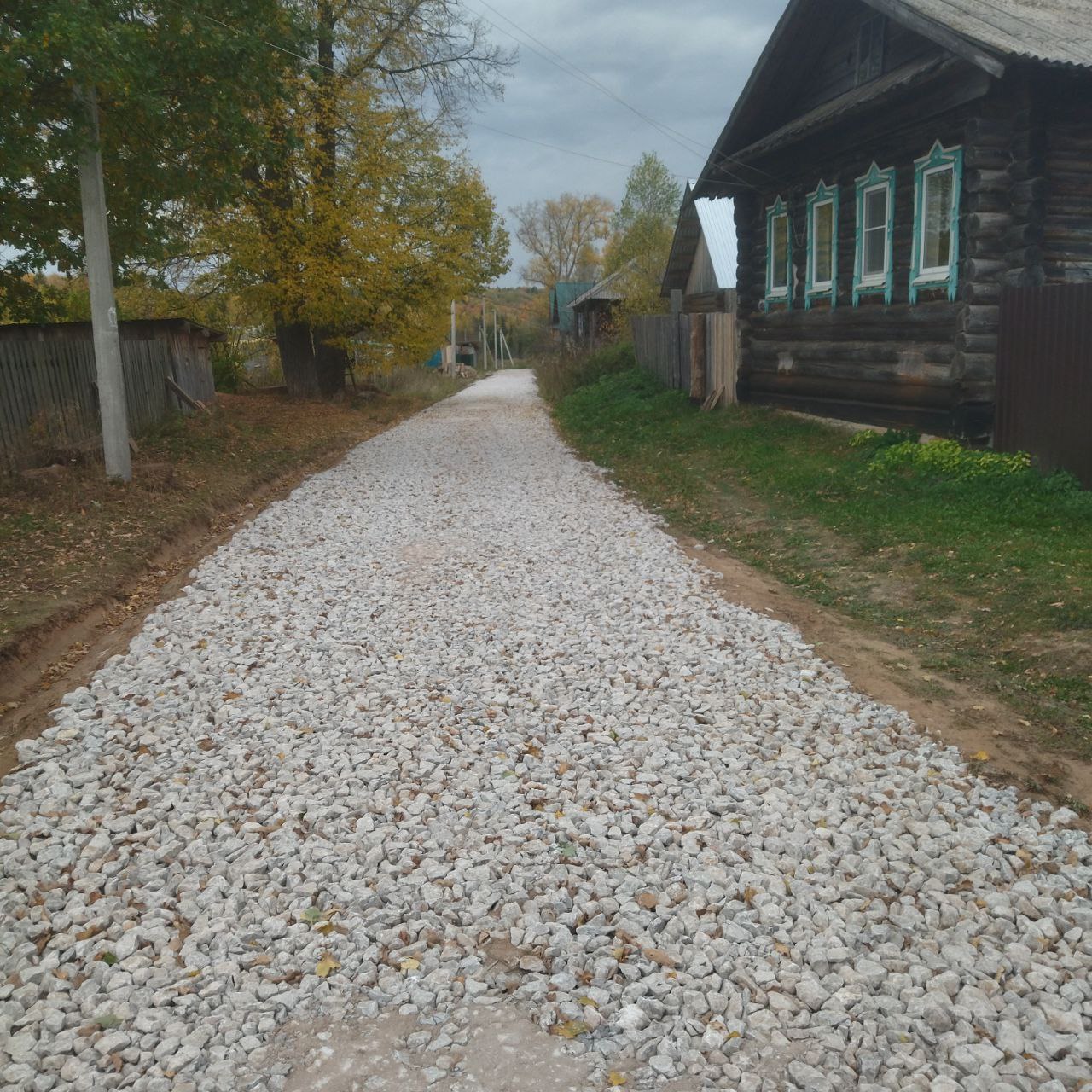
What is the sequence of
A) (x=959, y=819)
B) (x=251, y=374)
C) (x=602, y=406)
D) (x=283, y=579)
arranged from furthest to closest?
1. (x=251, y=374)
2. (x=602, y=406)
3. (x=283, y=579)
4. (x=959, y=819)

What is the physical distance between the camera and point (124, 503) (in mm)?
10820

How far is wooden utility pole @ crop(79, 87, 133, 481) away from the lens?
11039 mm

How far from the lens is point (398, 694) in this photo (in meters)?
5.90

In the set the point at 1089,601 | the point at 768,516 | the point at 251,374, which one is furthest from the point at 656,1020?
the point at 251,374

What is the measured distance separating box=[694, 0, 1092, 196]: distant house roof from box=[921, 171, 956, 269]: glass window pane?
1.39 meters

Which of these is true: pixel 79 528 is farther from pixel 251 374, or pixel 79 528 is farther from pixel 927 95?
pixel 251 374

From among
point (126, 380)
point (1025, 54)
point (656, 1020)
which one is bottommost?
point (656, 1020)

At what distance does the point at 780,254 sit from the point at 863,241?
3.20 m

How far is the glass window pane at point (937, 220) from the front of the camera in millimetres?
12008

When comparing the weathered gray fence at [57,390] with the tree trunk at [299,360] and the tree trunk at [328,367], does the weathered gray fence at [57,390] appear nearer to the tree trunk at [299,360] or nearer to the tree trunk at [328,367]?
the tree trunk at [299,360]

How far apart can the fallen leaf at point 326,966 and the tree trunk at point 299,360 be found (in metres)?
22.5

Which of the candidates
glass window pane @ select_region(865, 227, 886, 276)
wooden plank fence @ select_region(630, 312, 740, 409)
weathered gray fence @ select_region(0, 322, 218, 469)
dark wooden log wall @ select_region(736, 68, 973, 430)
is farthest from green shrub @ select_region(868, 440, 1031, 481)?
weathered gray fence @ select_region(0, 322, 218, 469)

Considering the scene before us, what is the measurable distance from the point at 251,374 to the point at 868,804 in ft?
91.1

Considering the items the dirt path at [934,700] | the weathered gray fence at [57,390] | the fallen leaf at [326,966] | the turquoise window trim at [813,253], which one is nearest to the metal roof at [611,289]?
the turquoise window trim at [813,253]
